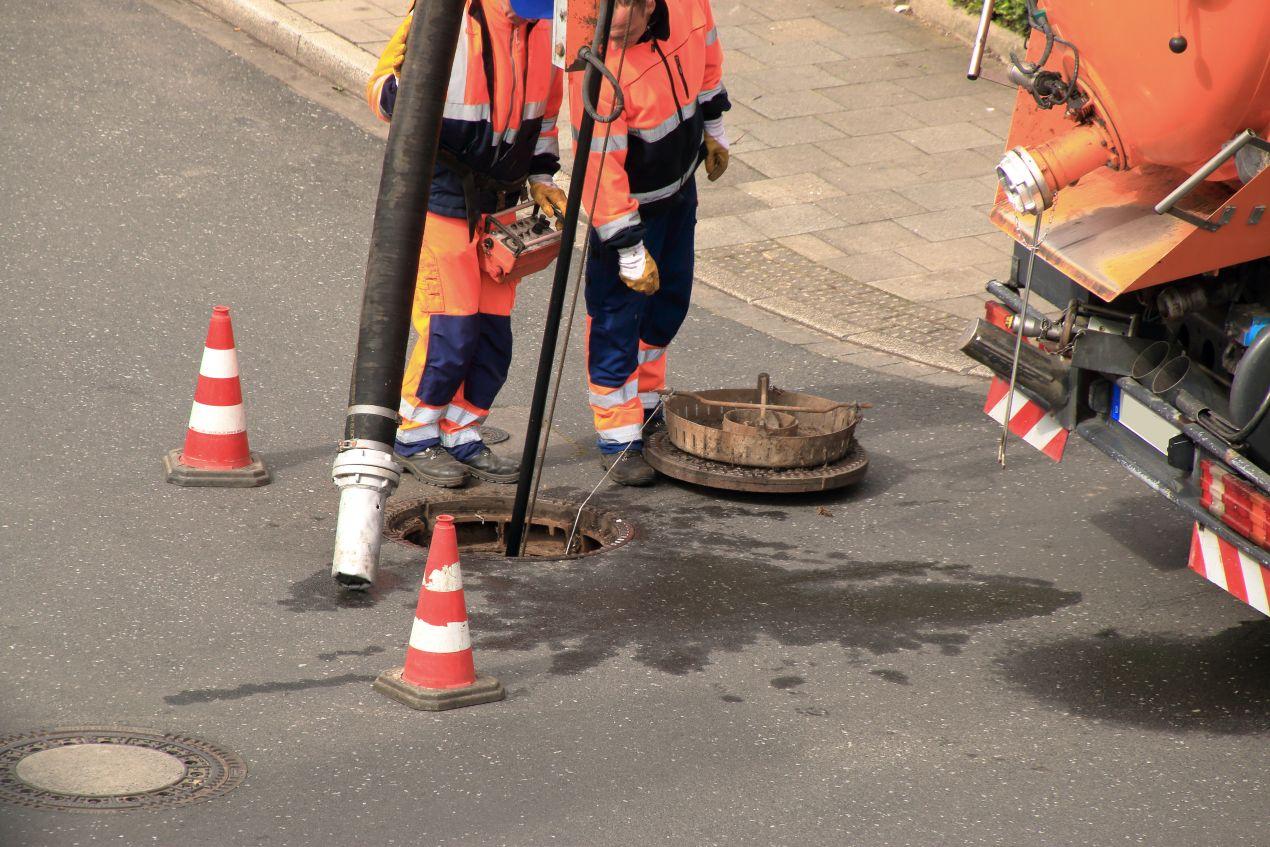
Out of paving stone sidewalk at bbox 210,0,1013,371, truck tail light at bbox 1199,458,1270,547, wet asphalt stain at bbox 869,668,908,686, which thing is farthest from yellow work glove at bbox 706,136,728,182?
truck tail light at bbox 1199,458,1270,547

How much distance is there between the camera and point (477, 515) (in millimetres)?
6035

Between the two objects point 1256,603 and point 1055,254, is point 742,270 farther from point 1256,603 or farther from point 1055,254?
point 1256,603

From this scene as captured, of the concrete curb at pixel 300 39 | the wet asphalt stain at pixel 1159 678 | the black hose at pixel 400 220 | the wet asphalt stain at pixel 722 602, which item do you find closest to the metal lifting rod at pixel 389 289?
the black hose at pixel 400 220

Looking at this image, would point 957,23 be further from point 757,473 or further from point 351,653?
point 351,653

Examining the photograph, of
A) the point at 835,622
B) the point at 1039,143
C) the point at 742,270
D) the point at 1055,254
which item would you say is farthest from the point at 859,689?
the point at 742,270

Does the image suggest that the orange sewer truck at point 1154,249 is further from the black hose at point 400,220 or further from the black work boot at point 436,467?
the black work boot at point 436,467

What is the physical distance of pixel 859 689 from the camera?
4.81 metres

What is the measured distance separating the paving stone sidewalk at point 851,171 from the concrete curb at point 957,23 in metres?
0.07

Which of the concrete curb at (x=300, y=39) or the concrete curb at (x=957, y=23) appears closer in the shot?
the concrete curb at (x=300, y=39)

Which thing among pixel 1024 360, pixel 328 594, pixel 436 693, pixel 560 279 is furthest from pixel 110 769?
pixel 1024 360

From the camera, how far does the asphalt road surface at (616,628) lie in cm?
417

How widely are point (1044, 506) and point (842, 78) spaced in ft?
15.9

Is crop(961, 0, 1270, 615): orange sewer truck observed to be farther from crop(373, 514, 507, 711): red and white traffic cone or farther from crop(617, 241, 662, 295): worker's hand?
crop(373, 514, 507, 711): red and white traffic cone

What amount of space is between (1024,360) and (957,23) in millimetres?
6088
